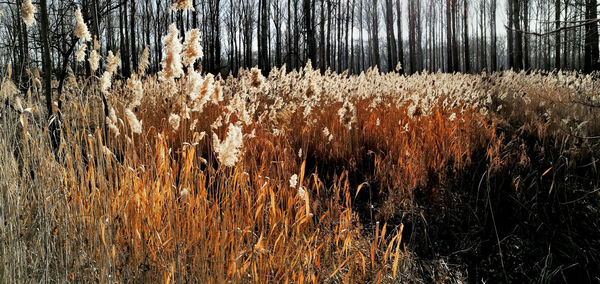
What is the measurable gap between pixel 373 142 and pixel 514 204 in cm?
149

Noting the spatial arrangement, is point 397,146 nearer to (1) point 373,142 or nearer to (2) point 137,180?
(1) point 373,142

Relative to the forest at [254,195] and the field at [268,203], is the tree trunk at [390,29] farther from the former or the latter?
the field at [268,203]

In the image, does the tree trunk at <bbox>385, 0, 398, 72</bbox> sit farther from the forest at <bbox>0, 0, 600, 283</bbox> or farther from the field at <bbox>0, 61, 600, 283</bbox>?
the field at <bbox>0, 61, 600, 283</bbox>

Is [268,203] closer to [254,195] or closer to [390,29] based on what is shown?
[254,195]

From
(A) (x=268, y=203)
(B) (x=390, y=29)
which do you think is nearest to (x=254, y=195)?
(A) (x=268, y=203)

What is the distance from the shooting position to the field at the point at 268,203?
1455 millimetres

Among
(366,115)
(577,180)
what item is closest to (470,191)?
(577,180)

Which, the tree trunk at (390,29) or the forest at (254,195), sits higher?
the tree trunk at (390,29)

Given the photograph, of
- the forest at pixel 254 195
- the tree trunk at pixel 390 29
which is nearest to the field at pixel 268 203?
the forest at pixel 254 195

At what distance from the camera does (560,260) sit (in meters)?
2.09

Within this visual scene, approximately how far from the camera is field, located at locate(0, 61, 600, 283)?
146 cm

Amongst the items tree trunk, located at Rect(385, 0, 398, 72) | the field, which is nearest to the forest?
the field

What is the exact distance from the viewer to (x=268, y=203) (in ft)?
6.72

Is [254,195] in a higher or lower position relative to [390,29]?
lower
